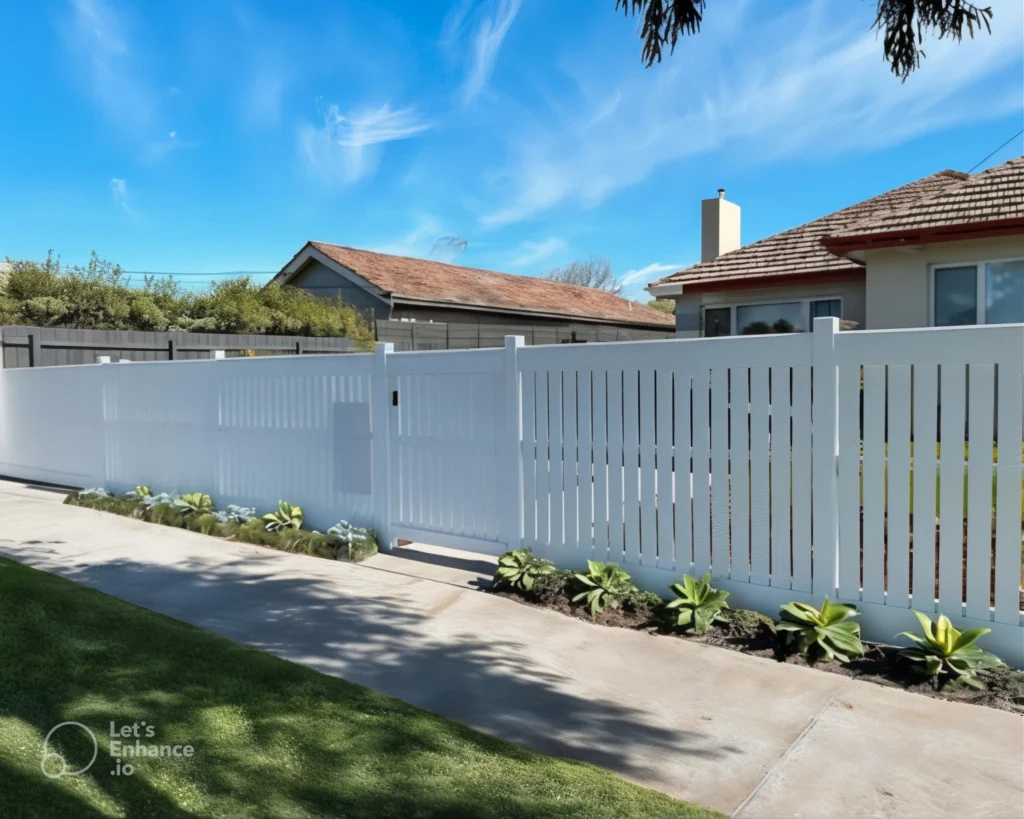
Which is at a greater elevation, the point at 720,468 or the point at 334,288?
the point at 334,288

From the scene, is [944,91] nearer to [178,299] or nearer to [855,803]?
[855,803]

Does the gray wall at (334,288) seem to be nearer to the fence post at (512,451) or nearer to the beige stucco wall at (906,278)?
the beige stucco wall at (906,278)

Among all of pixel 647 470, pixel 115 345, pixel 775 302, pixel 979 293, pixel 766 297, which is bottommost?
pixel 647 470

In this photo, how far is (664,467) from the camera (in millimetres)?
5074

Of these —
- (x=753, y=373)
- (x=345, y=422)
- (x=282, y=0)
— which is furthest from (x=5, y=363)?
(x=753, y=373)

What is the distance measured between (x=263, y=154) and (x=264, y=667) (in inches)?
963

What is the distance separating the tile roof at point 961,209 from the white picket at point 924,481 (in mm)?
7166

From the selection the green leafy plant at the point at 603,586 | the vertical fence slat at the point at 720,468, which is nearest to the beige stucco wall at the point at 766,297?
the vertical fence slat at the point at 720,468

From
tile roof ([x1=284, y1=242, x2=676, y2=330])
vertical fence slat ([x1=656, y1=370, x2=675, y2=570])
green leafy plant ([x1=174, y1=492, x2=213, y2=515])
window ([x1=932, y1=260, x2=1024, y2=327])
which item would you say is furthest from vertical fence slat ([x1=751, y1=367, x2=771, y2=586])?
tile roof ([x1=284, y1=242, x2=676, y2=330])

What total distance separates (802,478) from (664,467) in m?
0.91

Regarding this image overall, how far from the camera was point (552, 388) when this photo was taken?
5.71m

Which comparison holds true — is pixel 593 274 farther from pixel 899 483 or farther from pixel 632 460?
pixel 899 483

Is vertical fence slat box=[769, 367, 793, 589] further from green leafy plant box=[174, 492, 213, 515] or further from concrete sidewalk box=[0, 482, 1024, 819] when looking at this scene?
green leafy plant box=[174, 492, 213, 515]

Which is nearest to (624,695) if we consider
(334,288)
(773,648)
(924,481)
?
(773,648)
